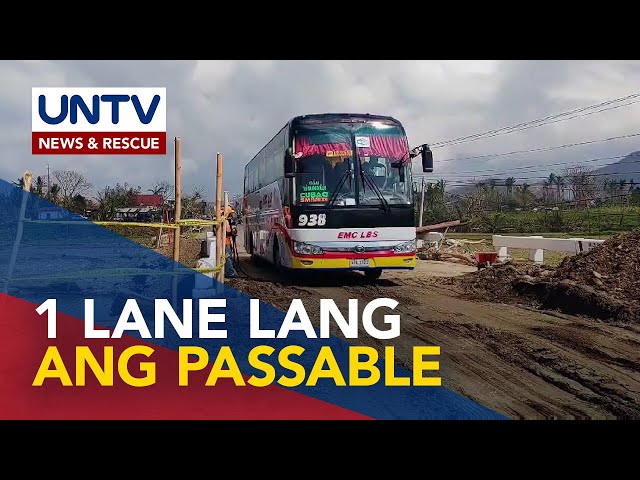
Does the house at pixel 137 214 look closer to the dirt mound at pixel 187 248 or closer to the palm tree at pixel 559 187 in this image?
the dirt mound at pixel 187 248

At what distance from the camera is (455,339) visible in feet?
30.5

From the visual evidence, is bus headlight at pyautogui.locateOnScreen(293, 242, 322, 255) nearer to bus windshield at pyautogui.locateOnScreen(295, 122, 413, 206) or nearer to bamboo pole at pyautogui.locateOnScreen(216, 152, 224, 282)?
bus windshield at pyautogui.locateOnScreen(295, 122, 413, 206)

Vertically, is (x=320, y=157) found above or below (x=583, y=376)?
above

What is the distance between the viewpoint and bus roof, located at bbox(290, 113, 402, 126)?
15.2 meters

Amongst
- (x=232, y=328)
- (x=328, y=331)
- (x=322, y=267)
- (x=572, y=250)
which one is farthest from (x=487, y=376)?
(x=572, y=250)

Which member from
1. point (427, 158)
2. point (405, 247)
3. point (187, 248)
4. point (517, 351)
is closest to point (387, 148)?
point (427, 158)

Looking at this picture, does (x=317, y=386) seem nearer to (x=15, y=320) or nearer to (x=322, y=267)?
(x=15, y=320)

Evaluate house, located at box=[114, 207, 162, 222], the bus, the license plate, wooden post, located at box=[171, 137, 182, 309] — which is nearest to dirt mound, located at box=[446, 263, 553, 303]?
the bus

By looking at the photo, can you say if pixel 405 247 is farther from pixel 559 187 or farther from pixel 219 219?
pixel 559 187

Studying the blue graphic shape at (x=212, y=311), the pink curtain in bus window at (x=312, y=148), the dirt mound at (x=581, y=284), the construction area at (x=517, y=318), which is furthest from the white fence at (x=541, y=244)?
the blue graphic shape at (x=212, y=311)

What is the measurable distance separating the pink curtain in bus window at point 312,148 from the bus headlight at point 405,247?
244 cm

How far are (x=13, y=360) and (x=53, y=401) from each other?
0.56 metres

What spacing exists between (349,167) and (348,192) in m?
0.55

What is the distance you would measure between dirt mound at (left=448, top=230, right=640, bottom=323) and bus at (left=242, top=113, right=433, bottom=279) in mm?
1966
